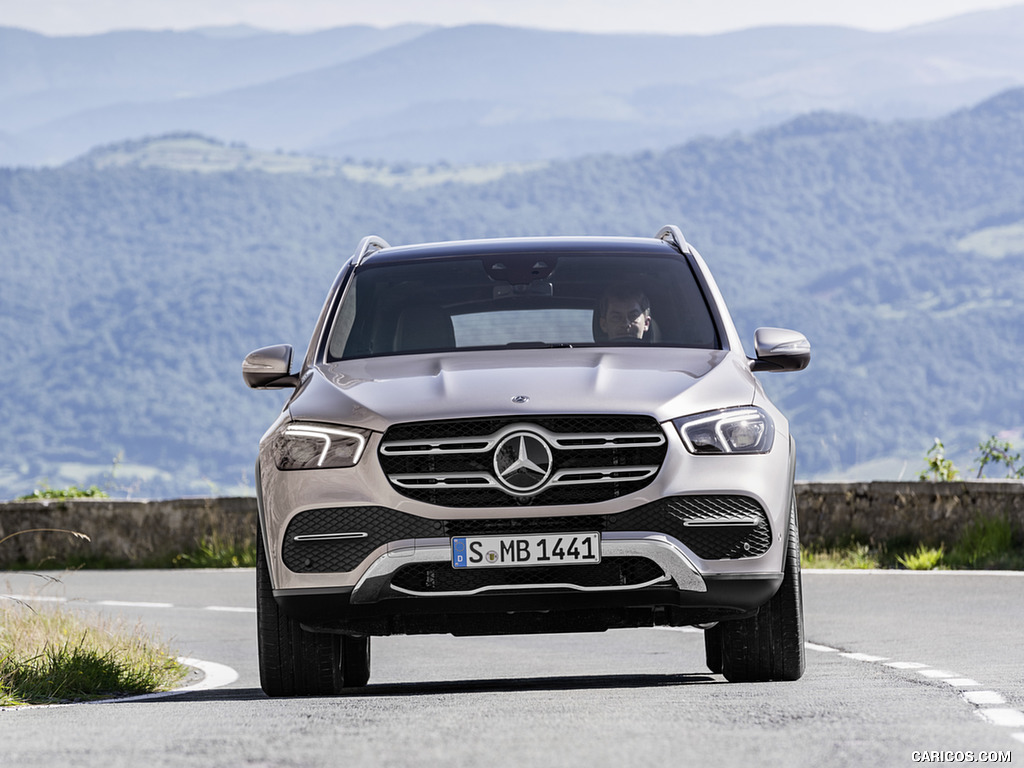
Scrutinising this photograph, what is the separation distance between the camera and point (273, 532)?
6.16 metres

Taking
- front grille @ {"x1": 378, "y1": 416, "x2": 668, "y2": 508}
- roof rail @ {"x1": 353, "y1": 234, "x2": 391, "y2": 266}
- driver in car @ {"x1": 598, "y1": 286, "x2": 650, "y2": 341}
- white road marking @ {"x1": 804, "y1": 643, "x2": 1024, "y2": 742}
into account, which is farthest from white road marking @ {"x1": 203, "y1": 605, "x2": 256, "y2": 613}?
front grille @ {"x1": 378, "y1": 416, "x2": 668, "y2": 508}

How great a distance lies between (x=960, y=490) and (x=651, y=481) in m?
9.87

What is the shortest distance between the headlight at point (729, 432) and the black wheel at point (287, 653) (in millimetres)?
1649

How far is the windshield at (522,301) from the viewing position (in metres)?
7.21

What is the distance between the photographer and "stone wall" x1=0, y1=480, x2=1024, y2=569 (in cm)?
1516

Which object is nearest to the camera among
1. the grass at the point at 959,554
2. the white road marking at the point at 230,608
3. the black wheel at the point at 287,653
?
the black wheel at the point at 287,653

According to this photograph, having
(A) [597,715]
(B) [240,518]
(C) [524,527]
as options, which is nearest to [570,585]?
(C) [524,527]

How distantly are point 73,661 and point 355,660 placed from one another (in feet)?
5.11

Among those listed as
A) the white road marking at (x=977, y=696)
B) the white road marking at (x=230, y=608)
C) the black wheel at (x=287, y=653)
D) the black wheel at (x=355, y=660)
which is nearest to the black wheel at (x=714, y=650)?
the white road marking at (x=977, y=696)

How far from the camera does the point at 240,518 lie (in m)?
19.1

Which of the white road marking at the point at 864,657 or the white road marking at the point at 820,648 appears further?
the white road marking at the point at 820,648

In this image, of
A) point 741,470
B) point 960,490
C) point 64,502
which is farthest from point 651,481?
point 64,502

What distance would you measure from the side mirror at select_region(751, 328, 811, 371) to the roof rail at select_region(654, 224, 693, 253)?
874 millimetres

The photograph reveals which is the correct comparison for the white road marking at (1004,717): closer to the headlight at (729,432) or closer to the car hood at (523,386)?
the headlight at (729,432)
